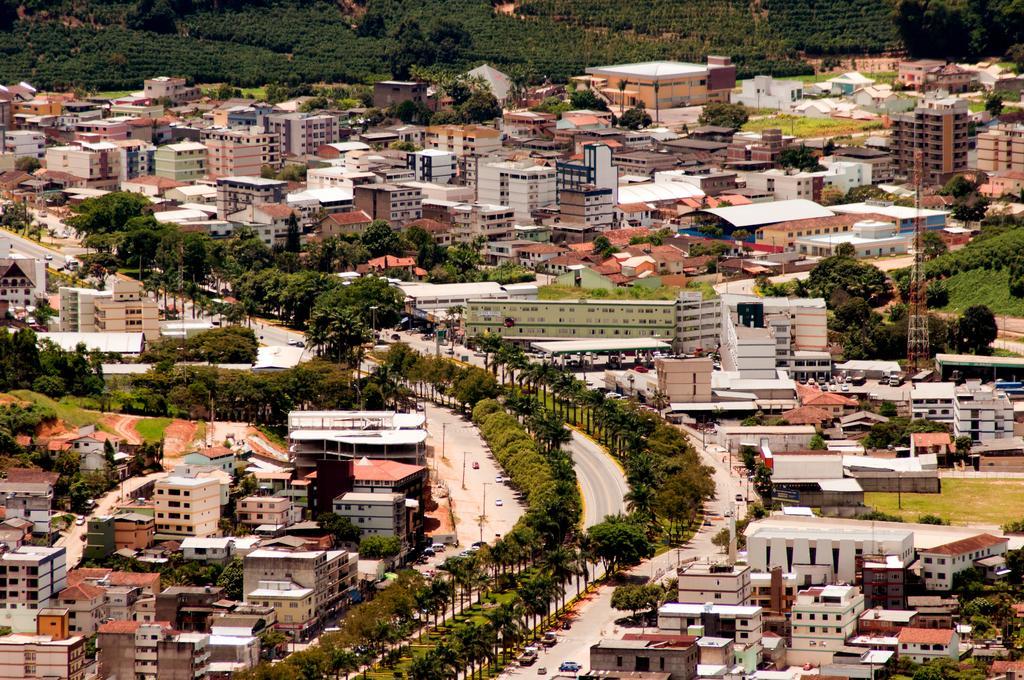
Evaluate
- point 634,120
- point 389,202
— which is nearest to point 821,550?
point 389,202

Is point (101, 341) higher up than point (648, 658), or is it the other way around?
point (101, 341)

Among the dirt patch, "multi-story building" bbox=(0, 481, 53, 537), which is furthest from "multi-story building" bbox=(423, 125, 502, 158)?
"multi-story building" bbox=(0, 481, 53, 537)

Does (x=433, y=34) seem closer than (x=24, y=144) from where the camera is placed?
No

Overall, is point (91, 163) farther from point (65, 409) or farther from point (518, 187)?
point (65, 409)

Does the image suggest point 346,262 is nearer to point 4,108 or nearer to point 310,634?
point 4,108

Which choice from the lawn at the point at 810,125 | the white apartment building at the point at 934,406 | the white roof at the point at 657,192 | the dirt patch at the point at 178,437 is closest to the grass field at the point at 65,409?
the dirt patch at the point at 178,437

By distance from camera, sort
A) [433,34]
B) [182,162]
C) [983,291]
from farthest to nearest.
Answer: [433,34], [182,162], [983,291]

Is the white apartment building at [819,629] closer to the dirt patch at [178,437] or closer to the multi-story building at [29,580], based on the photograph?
the multi-story building at [29,580]

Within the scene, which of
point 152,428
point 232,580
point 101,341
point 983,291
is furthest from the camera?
point 983,291
